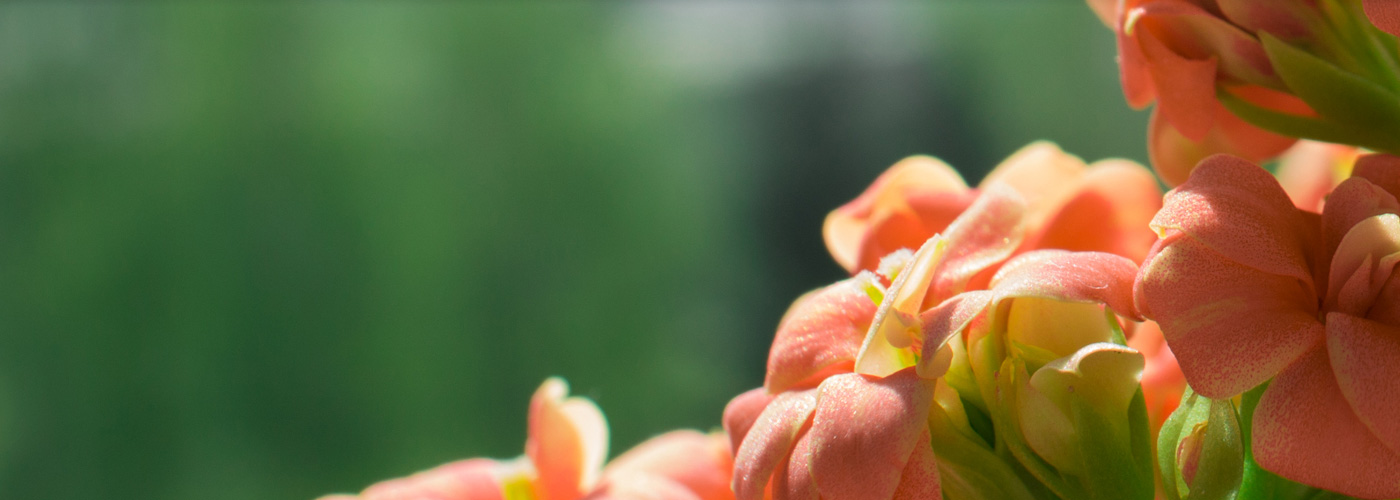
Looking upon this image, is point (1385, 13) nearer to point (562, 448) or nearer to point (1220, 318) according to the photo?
point (1220, 318)

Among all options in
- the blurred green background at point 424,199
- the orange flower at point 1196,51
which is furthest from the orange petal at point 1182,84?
the blurred green background at point 424,199

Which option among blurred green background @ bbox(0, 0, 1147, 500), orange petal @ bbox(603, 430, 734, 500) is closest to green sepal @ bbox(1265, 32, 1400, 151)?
orange petal @ bbox(603, 430, 734, 500)

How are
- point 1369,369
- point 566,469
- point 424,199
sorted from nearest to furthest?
point 1369,369 < point 566,469 < point 424,199

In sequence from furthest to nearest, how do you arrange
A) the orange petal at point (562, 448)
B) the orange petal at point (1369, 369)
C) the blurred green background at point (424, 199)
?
the blurred green background at point (424, 199)
the orange petal at point (562, 448)
the orange petal at point (1369, 369)

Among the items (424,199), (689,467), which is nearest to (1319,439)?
(689,467)

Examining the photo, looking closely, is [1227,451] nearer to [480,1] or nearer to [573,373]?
[573,373]

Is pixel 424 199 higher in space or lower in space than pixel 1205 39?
lower

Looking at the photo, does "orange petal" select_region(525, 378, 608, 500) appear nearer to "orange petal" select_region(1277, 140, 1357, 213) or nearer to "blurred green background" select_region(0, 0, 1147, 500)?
"orange petal" select_region(1277, 140, 1357, 213)

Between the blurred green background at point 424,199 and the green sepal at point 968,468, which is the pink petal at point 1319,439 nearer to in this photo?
the green sepal at point 968,468
